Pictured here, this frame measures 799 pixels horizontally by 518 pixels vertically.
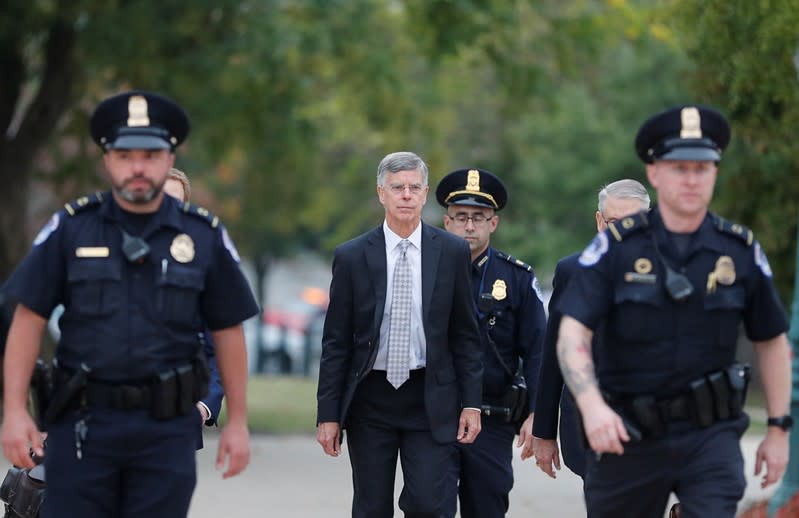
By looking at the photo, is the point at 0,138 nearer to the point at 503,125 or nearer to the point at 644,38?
the point at 644,38

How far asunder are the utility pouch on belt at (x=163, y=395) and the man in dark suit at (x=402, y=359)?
1.82 m

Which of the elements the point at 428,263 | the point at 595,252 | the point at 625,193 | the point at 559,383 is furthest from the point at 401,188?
the point at 595,252

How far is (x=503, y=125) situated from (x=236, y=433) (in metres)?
32.2

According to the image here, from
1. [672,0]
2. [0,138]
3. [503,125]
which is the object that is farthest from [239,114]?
[503,125]

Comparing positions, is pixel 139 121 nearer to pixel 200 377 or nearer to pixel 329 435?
pixel 200 377

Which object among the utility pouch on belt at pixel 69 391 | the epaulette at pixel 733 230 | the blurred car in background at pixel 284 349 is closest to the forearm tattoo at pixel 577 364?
the epaulette at pixel 733 230

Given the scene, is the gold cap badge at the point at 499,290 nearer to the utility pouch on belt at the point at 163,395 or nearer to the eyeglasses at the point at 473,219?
the eyeglasses at the point at 473,219

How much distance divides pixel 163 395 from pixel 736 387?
2.15m

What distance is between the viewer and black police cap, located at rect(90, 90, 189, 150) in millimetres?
5789

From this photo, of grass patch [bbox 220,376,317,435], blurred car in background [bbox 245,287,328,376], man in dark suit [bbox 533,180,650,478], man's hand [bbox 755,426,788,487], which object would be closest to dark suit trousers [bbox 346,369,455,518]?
man in dark suit [bbox 533,180,650,478]

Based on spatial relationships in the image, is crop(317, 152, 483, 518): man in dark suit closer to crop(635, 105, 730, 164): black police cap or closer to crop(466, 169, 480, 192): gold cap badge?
crop(466, 169, 480, 192): gold cap badge

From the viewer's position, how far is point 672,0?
12930 millimetres

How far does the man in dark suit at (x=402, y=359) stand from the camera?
292 inches

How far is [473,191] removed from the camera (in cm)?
851
